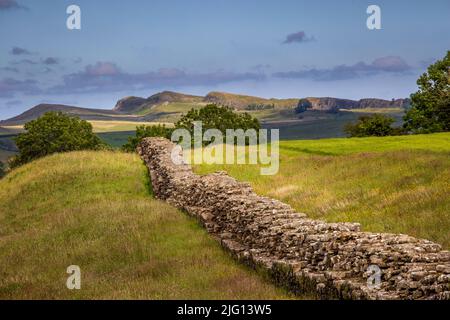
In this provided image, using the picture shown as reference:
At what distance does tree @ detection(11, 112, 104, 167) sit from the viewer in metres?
93.5

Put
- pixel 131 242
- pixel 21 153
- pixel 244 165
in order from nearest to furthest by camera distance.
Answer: pixel 131 242
pixel 244 165
pixel 21 153

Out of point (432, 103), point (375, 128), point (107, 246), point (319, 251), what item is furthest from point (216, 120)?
point (319, 251)

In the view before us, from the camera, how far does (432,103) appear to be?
80875 millimetres

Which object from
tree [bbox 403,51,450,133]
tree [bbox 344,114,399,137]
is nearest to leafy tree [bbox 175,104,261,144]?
tree [bbox 344,114,399,137]

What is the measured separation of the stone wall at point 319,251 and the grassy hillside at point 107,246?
705 mm

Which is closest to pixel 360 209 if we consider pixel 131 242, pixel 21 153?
pixel 131 242

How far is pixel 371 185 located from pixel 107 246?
15.4 meters

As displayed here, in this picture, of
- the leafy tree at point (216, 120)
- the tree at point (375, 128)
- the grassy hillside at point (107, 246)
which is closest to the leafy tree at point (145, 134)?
the leafy tree at point (216, 120)

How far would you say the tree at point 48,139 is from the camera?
9350 centimetres

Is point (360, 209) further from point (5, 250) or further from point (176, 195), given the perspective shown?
point (5, 250)

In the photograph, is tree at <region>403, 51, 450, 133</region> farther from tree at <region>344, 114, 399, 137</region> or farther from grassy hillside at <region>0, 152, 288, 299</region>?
grassy hillside at <region>0, 152, 288, 299</region>

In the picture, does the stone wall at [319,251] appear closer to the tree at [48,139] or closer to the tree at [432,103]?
the tree at [432,103]

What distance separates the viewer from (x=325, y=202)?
29828 mm
